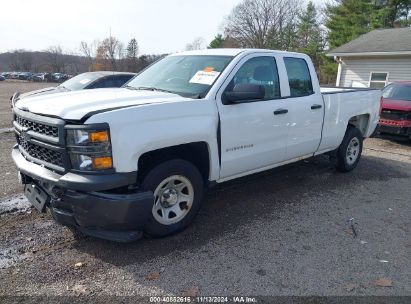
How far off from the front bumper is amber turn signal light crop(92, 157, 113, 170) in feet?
0.25

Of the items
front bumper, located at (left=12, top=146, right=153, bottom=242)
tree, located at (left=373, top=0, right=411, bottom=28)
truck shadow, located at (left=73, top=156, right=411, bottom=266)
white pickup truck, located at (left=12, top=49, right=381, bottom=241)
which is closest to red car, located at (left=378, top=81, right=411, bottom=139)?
truck shadow, located at (left=73, top=156, right=411, bottom=266)

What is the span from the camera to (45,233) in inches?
155

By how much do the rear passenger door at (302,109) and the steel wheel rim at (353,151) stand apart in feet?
4.38

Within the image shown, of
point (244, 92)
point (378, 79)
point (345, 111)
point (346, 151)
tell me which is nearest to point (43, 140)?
point (244, 92)

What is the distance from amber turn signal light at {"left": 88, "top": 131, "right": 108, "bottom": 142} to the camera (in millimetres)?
3070

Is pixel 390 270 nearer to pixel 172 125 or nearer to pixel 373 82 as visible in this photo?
pixel 172 125

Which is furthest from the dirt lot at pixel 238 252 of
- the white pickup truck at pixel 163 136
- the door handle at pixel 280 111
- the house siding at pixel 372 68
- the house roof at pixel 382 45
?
the house roof at pixel 382 45

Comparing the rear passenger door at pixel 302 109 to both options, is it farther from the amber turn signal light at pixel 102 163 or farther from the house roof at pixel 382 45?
the house roof at pixel 382 45

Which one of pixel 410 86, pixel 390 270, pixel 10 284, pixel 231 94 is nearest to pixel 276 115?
pixel 231 94

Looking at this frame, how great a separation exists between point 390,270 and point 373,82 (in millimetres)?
17479

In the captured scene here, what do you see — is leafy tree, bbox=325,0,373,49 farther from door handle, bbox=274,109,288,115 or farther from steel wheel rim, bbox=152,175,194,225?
steel wheel rim, bbox=152,175,194,225

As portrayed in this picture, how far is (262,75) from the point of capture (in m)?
4.68

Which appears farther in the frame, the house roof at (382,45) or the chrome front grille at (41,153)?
the house roof at (382,45)

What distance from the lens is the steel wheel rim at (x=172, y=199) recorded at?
3730 millimetres
